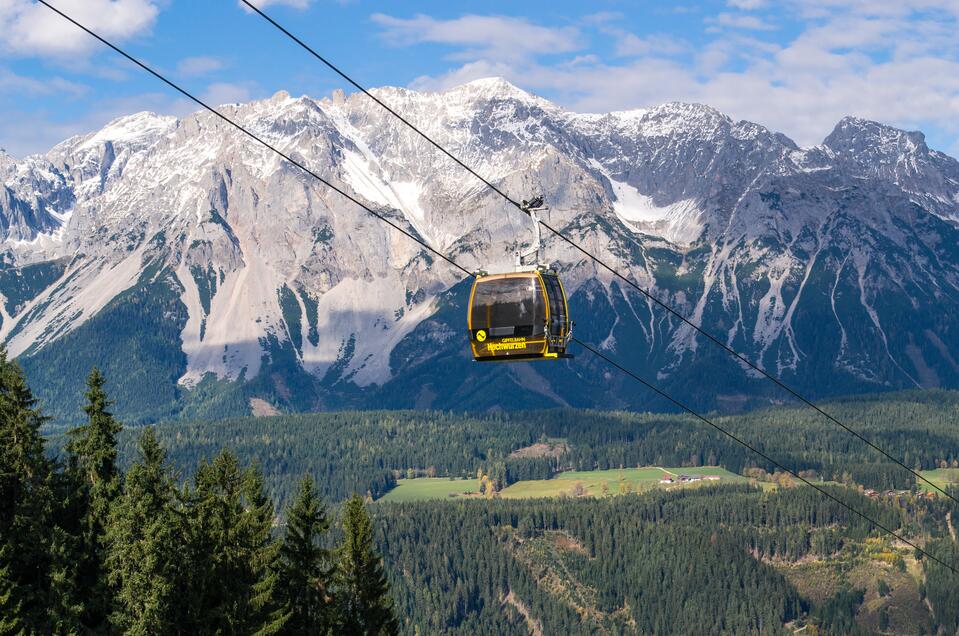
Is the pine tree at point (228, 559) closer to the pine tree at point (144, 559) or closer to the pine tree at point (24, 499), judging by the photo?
the pine tree at point (144, 559)

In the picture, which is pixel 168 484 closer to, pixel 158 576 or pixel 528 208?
pixel 158 576

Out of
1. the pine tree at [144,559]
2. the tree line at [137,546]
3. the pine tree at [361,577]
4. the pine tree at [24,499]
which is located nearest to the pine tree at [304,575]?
the tree line at [137,546]

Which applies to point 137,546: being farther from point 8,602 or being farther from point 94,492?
point 94,492

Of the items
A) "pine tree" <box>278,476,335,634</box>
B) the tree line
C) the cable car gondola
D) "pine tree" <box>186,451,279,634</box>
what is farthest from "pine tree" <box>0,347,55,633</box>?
the cable car gondola

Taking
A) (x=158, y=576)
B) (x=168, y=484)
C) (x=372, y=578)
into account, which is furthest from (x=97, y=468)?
(x=372, y=578)

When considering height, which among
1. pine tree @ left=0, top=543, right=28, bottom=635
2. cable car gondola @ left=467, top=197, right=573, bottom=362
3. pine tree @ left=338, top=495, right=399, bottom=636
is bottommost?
pine tree @ left=338, top=495, right=399, bottom=636

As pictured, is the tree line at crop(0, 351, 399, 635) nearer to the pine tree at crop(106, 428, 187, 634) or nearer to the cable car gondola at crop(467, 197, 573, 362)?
the pine tree at crop(106, 428, 187, 634)

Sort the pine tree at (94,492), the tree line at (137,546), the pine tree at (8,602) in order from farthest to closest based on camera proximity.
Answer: the pine tree at (94,492) → the tree line at (137,546) → the pine tree at (8,602)
